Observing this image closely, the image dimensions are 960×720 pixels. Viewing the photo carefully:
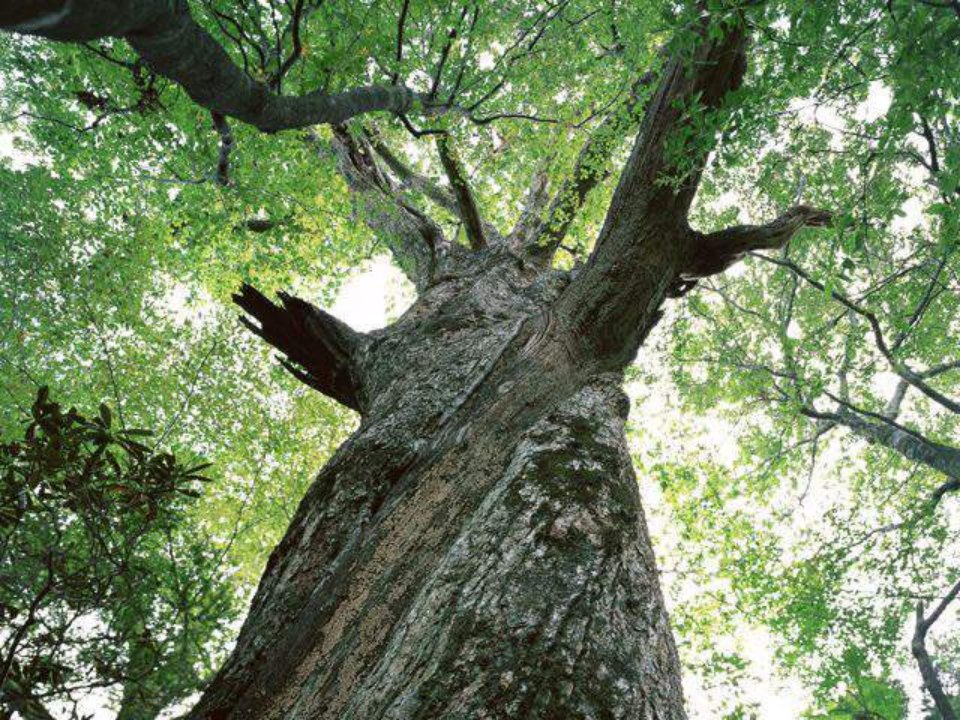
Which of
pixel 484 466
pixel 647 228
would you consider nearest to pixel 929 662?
pixel 647 228

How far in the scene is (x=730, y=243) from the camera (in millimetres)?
4547

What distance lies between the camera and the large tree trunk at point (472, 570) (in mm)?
1390

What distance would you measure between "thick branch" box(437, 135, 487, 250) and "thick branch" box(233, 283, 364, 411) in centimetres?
276

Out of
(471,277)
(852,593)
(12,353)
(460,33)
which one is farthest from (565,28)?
(852,593)

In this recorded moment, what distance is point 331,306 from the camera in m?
10.6

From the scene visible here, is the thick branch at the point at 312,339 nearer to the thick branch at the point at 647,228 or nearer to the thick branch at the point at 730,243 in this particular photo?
the thick branch at the point at 647,228

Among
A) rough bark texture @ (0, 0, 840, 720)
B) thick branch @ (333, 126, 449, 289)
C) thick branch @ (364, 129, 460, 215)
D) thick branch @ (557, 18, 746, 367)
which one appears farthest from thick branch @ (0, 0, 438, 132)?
thick branch @ (364, 129, 460, 215)

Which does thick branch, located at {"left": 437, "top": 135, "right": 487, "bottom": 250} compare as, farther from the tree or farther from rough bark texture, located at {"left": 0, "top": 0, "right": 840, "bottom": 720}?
rough bark texture, located at {"left": 0, "top": 0, "right": 840, "bottom": 720}

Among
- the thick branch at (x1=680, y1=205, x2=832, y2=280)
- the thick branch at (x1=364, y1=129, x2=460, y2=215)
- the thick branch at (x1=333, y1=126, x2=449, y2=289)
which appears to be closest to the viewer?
the thick branch at (x1=680, y1=205, x2=832, y2=280)

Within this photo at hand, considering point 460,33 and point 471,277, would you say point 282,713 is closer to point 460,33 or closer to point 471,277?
point 471,277

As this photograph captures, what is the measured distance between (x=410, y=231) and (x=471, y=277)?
1.75 m

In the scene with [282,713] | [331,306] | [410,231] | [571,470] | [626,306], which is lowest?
[282,713]

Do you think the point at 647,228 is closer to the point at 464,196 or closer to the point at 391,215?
the point at 464,196

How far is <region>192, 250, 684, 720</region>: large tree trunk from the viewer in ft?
4.56
